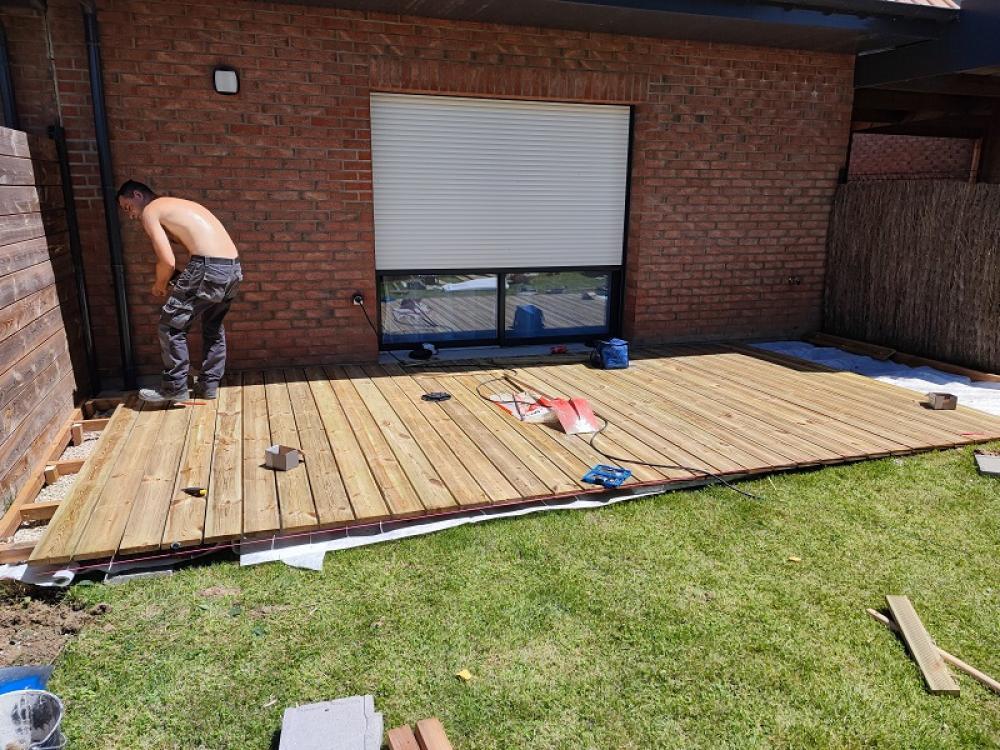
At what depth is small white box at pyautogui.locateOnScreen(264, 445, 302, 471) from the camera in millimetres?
3891

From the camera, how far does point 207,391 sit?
17.3ft

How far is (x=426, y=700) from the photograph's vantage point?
228 cm

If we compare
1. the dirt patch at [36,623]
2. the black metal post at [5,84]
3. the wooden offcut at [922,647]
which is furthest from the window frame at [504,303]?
the wooden offcut at [922,647]

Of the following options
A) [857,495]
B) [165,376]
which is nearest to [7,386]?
[165,376]

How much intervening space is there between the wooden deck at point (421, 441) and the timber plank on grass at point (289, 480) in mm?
12

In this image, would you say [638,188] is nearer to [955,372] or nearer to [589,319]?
[589,319]

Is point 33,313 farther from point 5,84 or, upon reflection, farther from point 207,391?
point 5,84

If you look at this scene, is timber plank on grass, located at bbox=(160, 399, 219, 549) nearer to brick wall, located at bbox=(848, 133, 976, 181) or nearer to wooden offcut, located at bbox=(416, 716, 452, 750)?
wooden offcut, located at bbox=(416, 716, 452, 750)

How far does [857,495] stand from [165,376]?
4628mm

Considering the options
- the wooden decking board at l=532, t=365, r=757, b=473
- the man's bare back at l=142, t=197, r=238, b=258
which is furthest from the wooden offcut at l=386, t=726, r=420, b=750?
the man's bare back at l=142, t=197, r=238, b=258

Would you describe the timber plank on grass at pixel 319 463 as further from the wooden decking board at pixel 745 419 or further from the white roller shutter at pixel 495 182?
the wooden decking board at pixel 745 419

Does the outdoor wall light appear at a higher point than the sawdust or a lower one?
higher

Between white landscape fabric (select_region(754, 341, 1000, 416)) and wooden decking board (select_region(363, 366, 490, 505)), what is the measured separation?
4171mm

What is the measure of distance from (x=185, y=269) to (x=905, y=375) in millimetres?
6269
